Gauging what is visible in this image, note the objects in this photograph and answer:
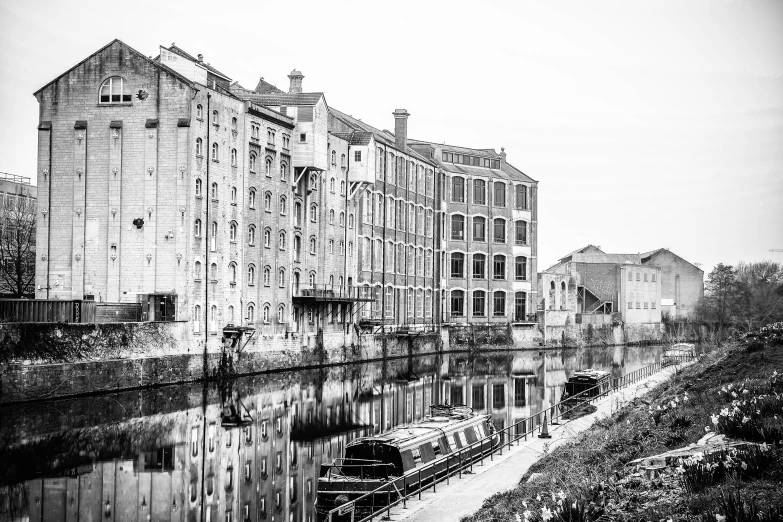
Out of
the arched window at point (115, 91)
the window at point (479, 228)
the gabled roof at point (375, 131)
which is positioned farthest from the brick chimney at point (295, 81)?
the window at point (479, 228)

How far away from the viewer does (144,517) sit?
2484 cm

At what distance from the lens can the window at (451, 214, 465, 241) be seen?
95250 mm

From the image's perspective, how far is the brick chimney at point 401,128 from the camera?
87.9 meters

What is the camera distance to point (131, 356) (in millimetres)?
47656

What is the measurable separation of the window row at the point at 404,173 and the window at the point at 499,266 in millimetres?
10807

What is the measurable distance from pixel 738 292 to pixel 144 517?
4135 inches

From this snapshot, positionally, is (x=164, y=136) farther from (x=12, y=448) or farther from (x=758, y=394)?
(x=758, y=394)

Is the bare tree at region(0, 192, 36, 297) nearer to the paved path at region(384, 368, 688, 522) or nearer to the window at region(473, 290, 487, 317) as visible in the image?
the window at region(473, 290, 487, 317)

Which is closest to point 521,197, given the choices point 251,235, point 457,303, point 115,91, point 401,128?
point 457,303

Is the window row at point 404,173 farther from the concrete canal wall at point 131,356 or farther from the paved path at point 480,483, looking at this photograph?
the paved path at point 480,483

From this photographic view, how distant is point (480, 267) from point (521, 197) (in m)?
9.94

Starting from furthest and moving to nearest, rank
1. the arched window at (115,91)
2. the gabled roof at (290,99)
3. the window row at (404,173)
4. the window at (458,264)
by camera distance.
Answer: the window at (458,264) → the window row at (404,173) → the gabled roof at (290,99) → the arched window at (115,91)

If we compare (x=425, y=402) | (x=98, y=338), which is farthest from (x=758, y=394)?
(x=98, y=338)

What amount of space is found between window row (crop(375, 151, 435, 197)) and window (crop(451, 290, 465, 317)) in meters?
10.6
